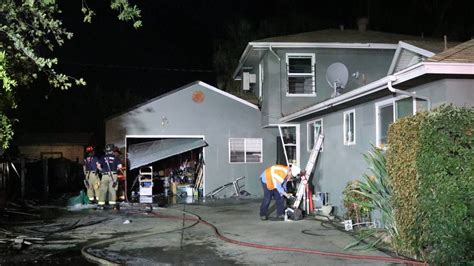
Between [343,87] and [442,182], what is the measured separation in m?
8.84

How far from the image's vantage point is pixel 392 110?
1045cm

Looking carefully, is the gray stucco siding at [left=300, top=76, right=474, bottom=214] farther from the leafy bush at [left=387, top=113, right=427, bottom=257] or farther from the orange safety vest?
the orange safety vest

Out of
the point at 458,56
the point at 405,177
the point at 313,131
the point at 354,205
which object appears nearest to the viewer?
the point at 405,177

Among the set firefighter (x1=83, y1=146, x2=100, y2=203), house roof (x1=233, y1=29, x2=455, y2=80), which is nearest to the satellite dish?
house roof (x1=233, y1=29, x2=455, y2=80)

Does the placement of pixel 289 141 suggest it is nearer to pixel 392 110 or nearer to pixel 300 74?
pixel 300 74

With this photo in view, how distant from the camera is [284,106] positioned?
18.0 m

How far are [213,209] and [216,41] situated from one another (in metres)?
20.6

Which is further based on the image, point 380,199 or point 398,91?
point 398,91

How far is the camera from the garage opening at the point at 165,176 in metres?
19.6

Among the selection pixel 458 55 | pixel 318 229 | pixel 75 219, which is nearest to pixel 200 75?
pixel 75 219

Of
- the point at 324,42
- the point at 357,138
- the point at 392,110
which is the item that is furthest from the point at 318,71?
the point at 392,110

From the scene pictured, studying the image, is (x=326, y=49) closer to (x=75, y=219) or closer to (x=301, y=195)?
(x=301, y=195)

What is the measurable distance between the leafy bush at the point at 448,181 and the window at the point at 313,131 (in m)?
7.92

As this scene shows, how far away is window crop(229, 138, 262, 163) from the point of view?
67.5ft
